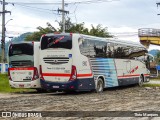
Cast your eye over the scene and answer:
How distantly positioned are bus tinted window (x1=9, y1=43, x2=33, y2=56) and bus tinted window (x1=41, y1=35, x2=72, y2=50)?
98 cm

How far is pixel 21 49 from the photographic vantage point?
22.0 m

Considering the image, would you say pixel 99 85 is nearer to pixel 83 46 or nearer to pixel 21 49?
pixel 83 46

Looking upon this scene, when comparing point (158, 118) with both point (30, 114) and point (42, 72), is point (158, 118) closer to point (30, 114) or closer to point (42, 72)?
point (30, 114)

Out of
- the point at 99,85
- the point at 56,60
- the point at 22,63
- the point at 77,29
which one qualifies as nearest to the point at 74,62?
the point at 56,60

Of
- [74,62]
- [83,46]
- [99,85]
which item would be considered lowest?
[99,85]

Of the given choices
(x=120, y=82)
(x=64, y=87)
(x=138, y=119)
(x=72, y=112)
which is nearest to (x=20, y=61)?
(x=64, y=87)

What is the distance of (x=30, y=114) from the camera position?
1177cm

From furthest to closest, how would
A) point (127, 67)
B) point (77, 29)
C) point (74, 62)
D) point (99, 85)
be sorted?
point (77, 29), point (127, 67), point (99, 85), point (74, 62)

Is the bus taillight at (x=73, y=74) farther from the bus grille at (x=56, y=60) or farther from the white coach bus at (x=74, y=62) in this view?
the bus grille at (x=56, y=60)

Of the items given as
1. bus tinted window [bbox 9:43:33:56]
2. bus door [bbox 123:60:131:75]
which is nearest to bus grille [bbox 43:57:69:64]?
bus tinted window [bbox 9:43:33:56]

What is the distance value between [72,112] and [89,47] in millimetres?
9351

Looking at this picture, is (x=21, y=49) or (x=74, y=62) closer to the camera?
(x=74, y=62)

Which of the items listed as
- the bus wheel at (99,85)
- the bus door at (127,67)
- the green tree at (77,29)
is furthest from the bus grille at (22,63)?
the green tree at (77,29)

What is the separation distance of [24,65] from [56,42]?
96.6 inches
